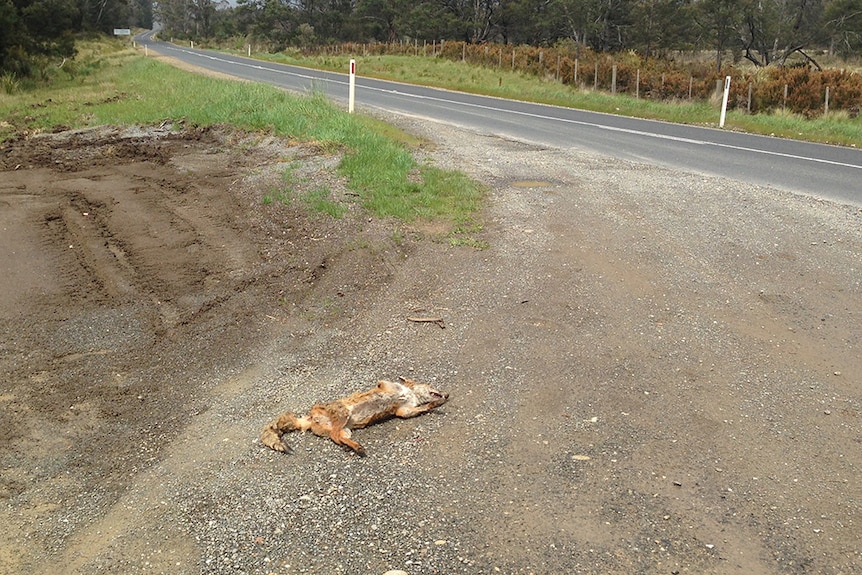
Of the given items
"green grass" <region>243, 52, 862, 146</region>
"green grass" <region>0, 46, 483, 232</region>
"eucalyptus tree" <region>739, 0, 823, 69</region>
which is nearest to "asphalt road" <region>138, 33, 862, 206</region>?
"green grass" <region>243, 52, 862, 146</region>

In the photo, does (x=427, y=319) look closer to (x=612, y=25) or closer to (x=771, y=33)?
(x=771, y=33)

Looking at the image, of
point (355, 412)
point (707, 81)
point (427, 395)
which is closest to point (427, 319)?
point (427, 395)

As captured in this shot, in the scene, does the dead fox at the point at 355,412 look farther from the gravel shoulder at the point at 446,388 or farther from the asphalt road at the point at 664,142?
the asphalt road at the point at 664,142

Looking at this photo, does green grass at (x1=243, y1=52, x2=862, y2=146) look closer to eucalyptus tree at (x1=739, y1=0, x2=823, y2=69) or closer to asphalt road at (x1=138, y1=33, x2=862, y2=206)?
asphalt road at (x1=138, y1=33, x2=862, y2=206)

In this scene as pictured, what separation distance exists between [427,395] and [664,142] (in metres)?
12.4

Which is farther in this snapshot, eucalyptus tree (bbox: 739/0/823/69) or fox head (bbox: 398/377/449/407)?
eucalyptus tree (bbox: 739/0/823/69)

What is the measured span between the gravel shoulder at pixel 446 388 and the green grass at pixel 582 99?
11.0m

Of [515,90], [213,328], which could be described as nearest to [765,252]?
[213,328]

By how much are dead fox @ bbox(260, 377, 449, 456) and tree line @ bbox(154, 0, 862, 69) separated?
37612 mm

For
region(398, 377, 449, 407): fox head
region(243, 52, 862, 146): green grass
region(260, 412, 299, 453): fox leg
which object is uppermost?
region(243, 52, 862, 146): green grass

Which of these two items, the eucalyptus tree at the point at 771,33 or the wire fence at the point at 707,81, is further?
the eucalyptus tree at the point at 771,33

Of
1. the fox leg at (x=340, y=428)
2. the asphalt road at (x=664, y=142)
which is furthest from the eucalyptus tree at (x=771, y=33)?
the fox leg at (x=340, y=428)

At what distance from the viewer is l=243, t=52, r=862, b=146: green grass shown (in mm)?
18734

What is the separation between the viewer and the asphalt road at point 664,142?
1150 centimetres
